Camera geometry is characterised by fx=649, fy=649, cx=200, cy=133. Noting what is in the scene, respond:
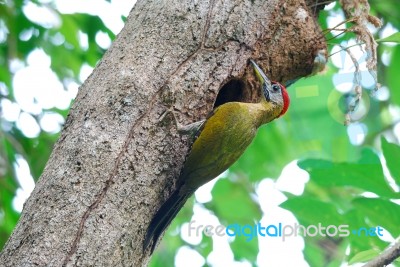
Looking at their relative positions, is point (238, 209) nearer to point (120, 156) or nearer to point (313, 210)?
point (313, 210)

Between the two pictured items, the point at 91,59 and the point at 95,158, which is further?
the point at 91,59

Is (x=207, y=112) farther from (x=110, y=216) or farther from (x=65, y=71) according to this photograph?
(x=65, y=71)

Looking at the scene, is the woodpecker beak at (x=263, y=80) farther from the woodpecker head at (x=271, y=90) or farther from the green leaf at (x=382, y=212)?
the green leaf at (x=382, y=212)

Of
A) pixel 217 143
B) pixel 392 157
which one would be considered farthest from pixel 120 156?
pixel 392 157

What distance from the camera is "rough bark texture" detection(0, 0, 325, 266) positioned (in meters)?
3.01

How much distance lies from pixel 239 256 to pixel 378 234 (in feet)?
7.71

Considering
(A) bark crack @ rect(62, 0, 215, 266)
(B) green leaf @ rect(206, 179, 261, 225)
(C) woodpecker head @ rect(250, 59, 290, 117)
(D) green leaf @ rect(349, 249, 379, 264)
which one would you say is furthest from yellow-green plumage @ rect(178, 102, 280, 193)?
(B) green leaf @ rect(206, 179, 261, 225)

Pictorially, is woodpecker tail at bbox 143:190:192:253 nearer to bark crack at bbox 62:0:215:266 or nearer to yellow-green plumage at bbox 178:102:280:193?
yellow-green plumage at bbox 178:102:280:193

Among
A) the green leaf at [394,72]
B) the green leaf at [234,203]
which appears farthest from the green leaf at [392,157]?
the green leaf at [234,203]

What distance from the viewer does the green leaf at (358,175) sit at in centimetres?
390

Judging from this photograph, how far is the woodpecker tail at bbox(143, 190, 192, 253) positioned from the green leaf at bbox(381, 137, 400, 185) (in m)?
1.21

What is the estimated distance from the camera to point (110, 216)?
3123 millimetres

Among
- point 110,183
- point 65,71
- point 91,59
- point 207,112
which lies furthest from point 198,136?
point 65,71

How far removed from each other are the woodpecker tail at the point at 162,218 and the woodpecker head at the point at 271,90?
933 mm
